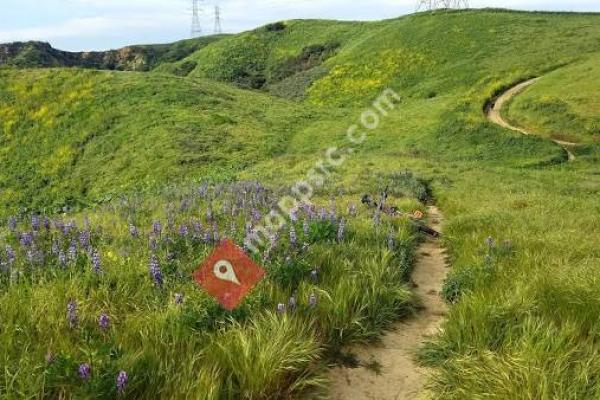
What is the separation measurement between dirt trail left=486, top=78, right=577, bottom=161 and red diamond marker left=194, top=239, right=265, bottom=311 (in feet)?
87.1

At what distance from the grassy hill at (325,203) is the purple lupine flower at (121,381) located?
116 millimetres

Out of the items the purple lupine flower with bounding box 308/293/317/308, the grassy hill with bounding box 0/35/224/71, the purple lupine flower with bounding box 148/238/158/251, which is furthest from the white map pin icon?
the grassy hill with bounding box 0/35/224/71

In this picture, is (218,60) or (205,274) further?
(218,60)

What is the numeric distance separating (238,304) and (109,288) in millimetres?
1561

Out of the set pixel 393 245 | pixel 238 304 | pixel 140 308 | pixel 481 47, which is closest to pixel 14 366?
pixel 140 308

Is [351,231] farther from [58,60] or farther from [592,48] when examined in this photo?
[58,60]

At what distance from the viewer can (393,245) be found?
332 inches

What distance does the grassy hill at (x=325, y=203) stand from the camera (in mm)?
Answer: 4523

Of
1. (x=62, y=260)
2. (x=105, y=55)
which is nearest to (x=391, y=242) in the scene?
(x=62, y=260)

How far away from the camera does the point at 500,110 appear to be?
3766cm

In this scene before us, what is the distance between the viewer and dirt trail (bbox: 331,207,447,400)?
4945 millimetres

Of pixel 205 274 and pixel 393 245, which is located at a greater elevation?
pixel 205 274

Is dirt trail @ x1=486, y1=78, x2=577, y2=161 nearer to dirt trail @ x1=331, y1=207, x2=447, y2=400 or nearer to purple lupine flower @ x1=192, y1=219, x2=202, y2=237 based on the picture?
dirt trail @ x1=331, y1=207, x2=447, y2=400

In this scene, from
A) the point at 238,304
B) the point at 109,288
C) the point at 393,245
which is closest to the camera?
the point at 238,304
